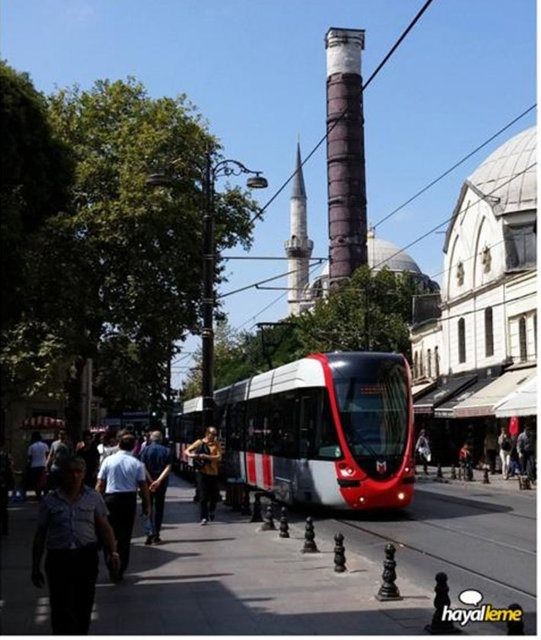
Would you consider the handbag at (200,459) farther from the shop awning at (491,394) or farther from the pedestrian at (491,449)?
the pedestrian at (491,449)

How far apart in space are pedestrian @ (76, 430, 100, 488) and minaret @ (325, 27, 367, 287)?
45.9 m

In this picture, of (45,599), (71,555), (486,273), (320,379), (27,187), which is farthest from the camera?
(486,273)

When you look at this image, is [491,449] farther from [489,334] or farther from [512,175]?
[512,175]

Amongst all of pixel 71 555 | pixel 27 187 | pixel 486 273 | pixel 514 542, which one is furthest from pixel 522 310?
pixel 71 555

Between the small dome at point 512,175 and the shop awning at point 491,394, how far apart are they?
21.4 ft

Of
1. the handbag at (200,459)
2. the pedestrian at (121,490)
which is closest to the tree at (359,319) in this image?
the handbag at (200,459)

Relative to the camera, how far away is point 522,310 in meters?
33.2

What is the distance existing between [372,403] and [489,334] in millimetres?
21918

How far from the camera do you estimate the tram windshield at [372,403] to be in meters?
16.1

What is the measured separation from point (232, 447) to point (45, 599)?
15.4 meters

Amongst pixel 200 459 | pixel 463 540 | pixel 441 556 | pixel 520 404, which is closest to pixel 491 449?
pixel 520 404

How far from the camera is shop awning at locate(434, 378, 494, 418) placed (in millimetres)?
34625

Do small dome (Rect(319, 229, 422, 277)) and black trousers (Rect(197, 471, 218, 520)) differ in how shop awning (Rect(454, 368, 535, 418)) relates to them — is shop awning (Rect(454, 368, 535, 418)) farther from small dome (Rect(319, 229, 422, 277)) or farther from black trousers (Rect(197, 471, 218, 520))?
small dome (Rect(319, 229, 422, 277))

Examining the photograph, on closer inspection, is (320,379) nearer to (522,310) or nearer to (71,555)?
(71,555)
